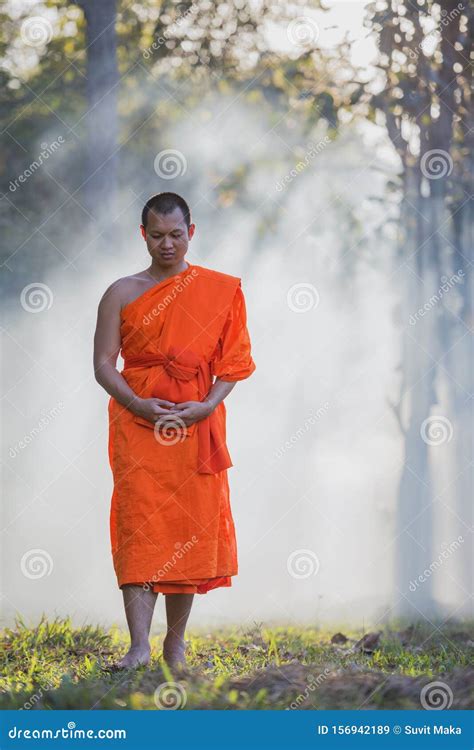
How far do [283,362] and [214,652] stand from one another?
4.18 meters

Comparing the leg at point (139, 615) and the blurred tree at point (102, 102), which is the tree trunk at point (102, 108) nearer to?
the blurred tree at point (102, 102)

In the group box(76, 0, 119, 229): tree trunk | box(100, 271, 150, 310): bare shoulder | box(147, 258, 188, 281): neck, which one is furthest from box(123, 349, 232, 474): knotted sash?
box(76, 0, 119, 229): tree trunk

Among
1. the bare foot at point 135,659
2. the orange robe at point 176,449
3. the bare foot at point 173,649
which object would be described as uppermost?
the orange robe at point 176,449

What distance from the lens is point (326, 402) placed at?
996cm

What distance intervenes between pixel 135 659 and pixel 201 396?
1.17 metres

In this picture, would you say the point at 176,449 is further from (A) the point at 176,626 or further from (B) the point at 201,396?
(A) the point at 176,626

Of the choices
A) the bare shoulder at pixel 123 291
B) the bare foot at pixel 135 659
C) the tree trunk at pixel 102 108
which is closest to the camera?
the bare foot at pixel 135 659

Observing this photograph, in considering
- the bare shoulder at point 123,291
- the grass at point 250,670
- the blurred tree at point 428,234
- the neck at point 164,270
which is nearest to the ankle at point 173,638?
the grass at point 250,670

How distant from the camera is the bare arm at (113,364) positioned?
4.84 metres

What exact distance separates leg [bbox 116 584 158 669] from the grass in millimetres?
109

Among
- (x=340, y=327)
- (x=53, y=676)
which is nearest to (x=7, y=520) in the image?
(x=340, y=327)

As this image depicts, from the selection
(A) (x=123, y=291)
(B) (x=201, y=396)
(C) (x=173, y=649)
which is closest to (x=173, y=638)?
(C) (x=173, y=649)

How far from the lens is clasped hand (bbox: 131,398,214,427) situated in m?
4.82

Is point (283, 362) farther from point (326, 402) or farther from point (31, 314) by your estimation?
point (31, 314)
